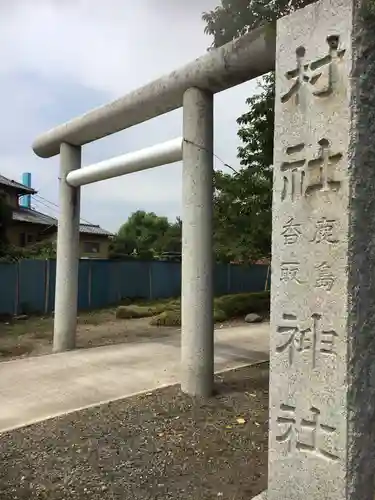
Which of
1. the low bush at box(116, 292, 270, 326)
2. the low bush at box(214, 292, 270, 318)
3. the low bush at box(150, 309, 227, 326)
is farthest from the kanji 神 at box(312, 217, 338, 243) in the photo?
the low bush at box(214, 292, 270, 318)

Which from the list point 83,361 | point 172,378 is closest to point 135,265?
point 83,361

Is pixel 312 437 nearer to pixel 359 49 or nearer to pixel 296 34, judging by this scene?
pixel 359 49

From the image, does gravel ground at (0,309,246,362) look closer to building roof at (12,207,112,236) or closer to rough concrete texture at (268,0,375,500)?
rough concrete texture at (268,0,375,500)

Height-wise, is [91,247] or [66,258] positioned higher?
[91,247]

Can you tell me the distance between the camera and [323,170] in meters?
2.74

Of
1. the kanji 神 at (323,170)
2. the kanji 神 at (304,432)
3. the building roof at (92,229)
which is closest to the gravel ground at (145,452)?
the kanji 神 at (304,432)

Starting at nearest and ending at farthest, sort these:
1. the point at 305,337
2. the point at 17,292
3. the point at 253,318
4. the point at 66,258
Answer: the point at 305,337, the point at 66,258, the point at 253,318, the point at 17,292

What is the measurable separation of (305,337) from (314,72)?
1.53m

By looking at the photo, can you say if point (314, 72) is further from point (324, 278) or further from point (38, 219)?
point (38, 219)

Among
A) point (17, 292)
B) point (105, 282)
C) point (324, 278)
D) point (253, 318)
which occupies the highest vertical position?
point (324, 278)

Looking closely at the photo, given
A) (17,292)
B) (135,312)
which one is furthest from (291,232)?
(17,292)

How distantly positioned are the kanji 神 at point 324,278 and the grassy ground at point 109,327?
6.09 metres

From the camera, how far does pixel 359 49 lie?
266 centimetres

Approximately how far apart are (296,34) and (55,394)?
4.38m
